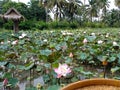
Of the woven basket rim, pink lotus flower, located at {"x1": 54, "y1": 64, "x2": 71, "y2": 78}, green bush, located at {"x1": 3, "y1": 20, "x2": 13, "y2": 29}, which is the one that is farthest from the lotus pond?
green bush, located at {"x1": 3, "y1": 20, "x2": 13, "y2": 29}

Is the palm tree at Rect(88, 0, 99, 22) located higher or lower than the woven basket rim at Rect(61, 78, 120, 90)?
lower

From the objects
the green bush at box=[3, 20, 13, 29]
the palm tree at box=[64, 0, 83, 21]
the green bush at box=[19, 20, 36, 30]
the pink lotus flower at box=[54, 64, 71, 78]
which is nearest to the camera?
the pink lotus flower at box=[54, 64, 71, 78]

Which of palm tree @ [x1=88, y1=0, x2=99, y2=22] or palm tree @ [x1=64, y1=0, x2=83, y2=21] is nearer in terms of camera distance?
palm tree @ [x1=64, y1=0, x2=83, y2=21]

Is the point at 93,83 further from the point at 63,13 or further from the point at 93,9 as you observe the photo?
the point at 93,9

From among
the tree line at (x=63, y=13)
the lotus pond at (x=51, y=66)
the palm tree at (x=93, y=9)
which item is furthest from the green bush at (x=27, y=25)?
the lotus pond at (x=51, y=66)

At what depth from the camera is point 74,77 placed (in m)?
1.86

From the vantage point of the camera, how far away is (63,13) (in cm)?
2625

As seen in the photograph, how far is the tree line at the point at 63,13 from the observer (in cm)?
2100

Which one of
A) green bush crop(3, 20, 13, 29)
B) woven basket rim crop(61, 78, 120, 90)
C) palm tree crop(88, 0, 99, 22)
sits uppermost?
woven basket rim crop(61, 78, 120, 90)

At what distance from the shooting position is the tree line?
68.9ft

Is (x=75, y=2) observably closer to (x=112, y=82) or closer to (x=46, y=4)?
(x=46, y=4)

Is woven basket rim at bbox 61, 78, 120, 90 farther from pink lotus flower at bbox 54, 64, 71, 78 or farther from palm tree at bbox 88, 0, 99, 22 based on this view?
palm tree at bbox 88, 0, 99, 22

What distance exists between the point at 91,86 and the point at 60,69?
0.34m

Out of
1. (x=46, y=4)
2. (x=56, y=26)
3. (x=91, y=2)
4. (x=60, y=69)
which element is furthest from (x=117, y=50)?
(x=91, y=2)
